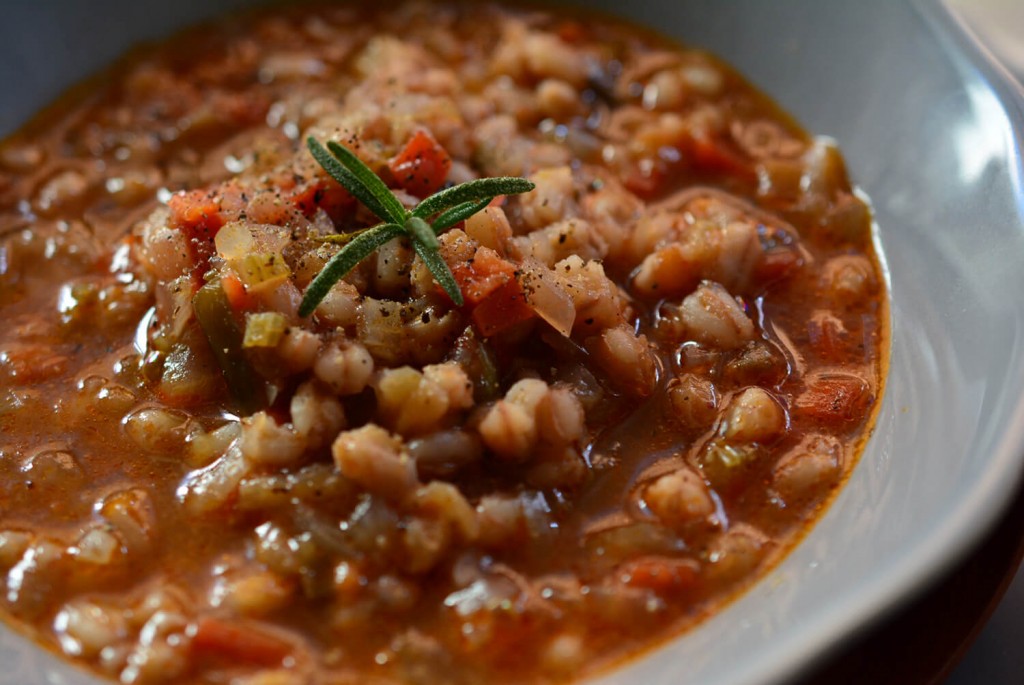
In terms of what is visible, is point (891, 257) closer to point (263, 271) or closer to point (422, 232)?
point (422, 232)

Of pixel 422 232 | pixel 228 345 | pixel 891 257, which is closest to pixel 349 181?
pixel 422 232

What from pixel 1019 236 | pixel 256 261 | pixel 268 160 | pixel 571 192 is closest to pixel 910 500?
pixel 1019 236

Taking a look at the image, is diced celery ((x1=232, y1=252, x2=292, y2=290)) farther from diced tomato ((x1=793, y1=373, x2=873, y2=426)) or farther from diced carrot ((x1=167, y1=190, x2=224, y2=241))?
diced tomato ((x1=793, y1=373, x2=873, y2=426))

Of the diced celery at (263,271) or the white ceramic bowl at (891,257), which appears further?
the diced celery at (263,271)

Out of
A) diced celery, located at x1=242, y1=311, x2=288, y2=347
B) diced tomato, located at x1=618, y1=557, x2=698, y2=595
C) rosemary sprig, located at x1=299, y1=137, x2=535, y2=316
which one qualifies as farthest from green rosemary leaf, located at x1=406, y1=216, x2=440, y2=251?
diced tomato, located at x1=618, y1=557, x2=698, y2=595

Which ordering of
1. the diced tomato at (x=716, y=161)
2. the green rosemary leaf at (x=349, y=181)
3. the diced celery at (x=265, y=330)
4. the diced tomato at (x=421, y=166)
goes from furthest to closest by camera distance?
the diced tomato at (x=716, y=161)
the diced tomato at (x=421, y=166)
the green rosemary leaf at (x=349, y=181)
the diced celery at (x=265, y=330)

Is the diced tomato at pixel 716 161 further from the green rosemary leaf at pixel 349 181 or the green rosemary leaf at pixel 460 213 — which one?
the green rosemary leaf at pixel 349 181

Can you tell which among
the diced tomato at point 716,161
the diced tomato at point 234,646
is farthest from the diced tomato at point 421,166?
the diced tomato at point 234,646

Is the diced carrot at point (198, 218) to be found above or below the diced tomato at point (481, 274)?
below
